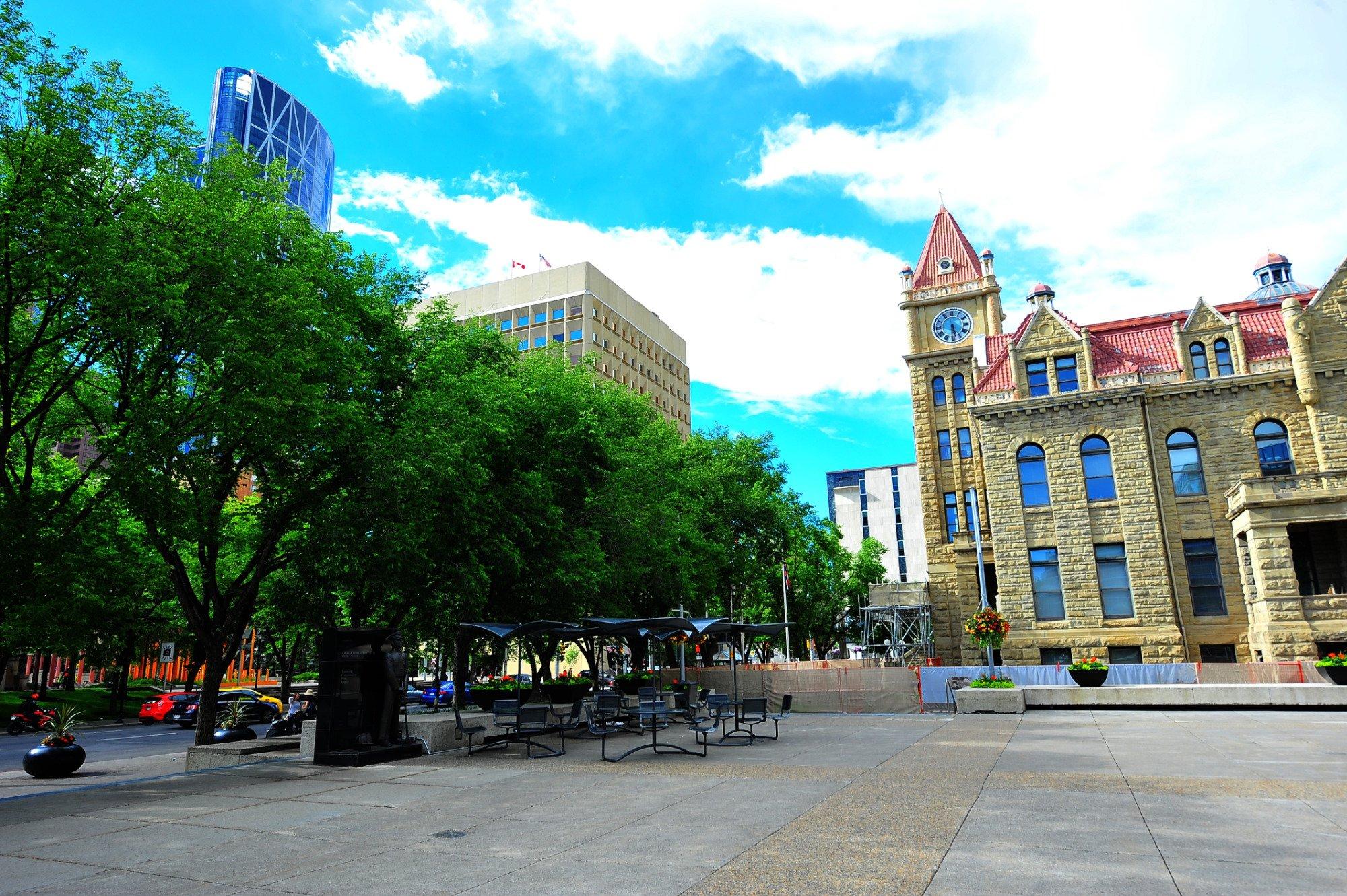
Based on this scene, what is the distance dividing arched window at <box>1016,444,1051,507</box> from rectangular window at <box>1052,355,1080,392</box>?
121 inches

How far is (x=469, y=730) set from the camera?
709 inches

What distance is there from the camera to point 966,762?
45.6ft

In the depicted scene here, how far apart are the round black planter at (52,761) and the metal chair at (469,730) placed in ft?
23.0

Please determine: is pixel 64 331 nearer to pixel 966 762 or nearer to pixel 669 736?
pixel 669 736

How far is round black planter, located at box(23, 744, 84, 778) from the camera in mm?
15203

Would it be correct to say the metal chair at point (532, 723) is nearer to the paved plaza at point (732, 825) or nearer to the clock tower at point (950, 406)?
the paved plaza at point (732, 825)

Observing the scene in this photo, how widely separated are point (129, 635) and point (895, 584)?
131 feet

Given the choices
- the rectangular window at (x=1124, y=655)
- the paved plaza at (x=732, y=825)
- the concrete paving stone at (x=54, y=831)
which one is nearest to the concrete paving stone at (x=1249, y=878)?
the paved plaza at (x=732, y=825)

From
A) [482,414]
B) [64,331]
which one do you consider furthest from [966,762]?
[64,331]

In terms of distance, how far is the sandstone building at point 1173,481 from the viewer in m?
30.3

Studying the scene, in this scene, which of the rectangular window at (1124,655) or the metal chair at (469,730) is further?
the rectangular window at (1124,655)

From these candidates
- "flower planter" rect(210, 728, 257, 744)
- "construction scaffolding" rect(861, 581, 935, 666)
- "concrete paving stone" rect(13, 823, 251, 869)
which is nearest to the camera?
"concrete paving stone" rect(13, 823, 251, 869)

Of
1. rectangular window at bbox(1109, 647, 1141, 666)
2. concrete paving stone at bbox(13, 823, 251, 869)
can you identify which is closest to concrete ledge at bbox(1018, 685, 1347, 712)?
rectangular window at bbox(1109, 647, 1141, 666)

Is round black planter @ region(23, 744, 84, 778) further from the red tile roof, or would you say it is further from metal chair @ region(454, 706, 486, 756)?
the red tile roof
